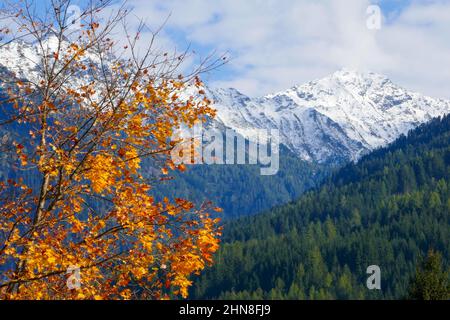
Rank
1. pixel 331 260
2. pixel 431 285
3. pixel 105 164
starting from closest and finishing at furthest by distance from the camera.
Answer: pixel 105 164 → pixel 431 285 → pixel 331 260

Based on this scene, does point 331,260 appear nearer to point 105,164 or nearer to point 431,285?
point 431,285

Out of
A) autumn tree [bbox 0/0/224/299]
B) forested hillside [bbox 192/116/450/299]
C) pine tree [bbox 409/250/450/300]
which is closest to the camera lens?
autumn tree [bbox 0/0/224/299]

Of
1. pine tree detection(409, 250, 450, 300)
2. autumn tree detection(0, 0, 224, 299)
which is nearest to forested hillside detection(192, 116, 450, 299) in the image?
pine tree detection(409, 250, 450, 300)

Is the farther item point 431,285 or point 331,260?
point 331,260

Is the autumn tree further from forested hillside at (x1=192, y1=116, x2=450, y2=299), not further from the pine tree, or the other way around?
forested hillside at (x1=192, y1=116, x2=450, y2=299)

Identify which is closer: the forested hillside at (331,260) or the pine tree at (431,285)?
the pine tree at (431,285)

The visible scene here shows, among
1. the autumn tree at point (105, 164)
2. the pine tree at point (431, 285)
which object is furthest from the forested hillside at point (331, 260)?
the autumn tree at point (105, 164)

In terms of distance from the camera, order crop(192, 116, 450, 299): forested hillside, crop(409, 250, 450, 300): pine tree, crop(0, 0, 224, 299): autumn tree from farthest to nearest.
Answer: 1. crop(192, 116, 450, 299): forested hillside
2. crop(409, 250, 450, 300): pine tree
3. crop(0, 0, 224, 299): autumn tree

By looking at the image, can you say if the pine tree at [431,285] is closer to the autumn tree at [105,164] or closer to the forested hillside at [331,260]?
the autumn tree at [105,164]

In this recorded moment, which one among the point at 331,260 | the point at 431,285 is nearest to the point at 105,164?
the point at 431,285

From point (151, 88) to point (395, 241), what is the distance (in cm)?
17453

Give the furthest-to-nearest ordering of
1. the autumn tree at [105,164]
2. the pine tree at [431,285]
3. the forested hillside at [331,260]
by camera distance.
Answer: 1. the forested hillside at [331,260]
2. the pine tree at [431,285]
3. the autumn tree at [105,164]
